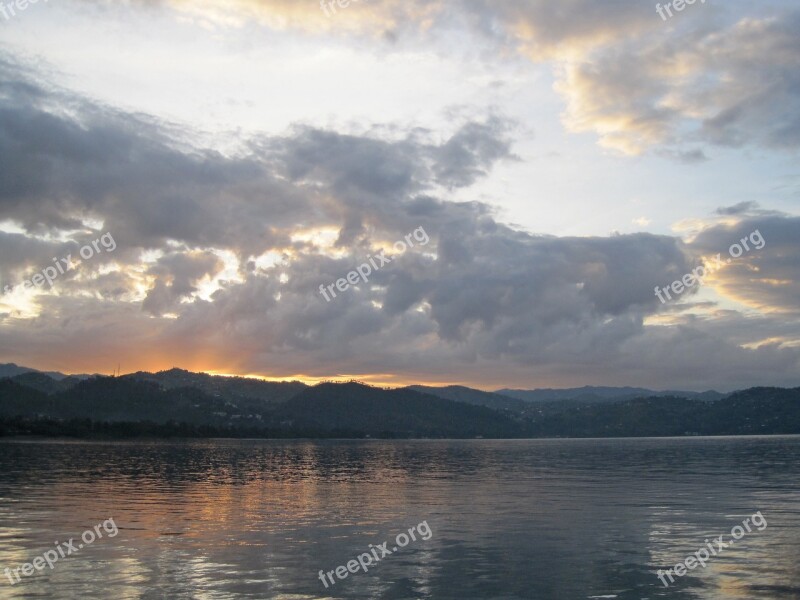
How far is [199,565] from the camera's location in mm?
37438

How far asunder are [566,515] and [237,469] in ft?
263

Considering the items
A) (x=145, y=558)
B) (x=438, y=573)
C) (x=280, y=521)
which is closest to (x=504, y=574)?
(x=438, y=573)

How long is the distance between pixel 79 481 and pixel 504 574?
73.5 m

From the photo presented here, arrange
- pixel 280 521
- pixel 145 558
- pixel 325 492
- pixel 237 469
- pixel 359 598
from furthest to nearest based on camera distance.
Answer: pixel 237 469, pixel 325 492, pixel 280 521, pixel 145 558, pixel 359 598

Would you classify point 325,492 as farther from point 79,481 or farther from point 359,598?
point 359,598

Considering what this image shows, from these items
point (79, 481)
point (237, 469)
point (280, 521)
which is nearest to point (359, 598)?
point (280, 521)

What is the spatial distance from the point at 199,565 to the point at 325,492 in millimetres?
45323

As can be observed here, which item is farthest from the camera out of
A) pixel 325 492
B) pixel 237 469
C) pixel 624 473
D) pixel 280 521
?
pixel 237 469

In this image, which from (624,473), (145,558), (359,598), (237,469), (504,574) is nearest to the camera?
(359,598)

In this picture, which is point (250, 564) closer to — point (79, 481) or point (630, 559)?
point (630, 559)

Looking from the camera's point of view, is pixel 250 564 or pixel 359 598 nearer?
pixel 359 598

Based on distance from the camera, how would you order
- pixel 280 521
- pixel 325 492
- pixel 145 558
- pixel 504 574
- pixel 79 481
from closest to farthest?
pixel 504 574 < pixel 145 558 < pixel 280 521 < pixel 325 492 < pixel 79 481

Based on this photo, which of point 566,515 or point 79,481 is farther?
point 79,481

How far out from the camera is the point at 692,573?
36.6 m
